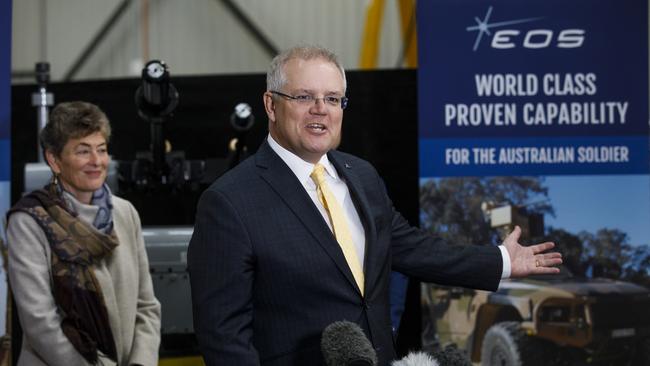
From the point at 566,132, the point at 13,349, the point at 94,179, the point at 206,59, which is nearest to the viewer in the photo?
the point at 94,179

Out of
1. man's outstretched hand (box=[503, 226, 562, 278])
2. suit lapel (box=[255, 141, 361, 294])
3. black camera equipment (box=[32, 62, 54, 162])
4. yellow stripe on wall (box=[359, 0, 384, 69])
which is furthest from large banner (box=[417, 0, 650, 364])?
suit lapel (box=[255, 141, 361, 294])

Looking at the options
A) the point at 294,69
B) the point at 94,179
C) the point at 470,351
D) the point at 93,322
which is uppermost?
the point at 294,69

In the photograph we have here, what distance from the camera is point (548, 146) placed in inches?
190

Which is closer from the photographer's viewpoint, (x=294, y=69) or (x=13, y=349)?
(x=294, y=69)

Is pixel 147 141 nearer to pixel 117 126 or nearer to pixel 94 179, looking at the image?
pixel 117 126

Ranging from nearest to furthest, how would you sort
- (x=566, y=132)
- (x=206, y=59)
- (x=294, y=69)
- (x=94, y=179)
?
(x=294, y=69) < (x=94, y=179) < (x=566, y=132) < (x=206, y=59)

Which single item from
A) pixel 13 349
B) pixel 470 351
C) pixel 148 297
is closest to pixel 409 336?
pixel 470 351

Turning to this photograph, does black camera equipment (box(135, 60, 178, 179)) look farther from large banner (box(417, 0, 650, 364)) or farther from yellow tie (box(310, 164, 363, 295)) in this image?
yellow tie (box(310, 164, 363, 295))

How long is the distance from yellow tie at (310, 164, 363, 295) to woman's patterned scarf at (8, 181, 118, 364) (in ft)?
3.04

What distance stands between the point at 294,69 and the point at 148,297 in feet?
3.88

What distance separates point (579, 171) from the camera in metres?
4.83

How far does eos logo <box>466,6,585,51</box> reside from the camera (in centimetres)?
482

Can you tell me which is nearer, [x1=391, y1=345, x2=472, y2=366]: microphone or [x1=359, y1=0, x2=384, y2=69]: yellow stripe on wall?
[x1=391, y1=345, x2=472, y2=366]: microphone

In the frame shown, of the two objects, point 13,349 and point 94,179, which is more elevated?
point 94,179
